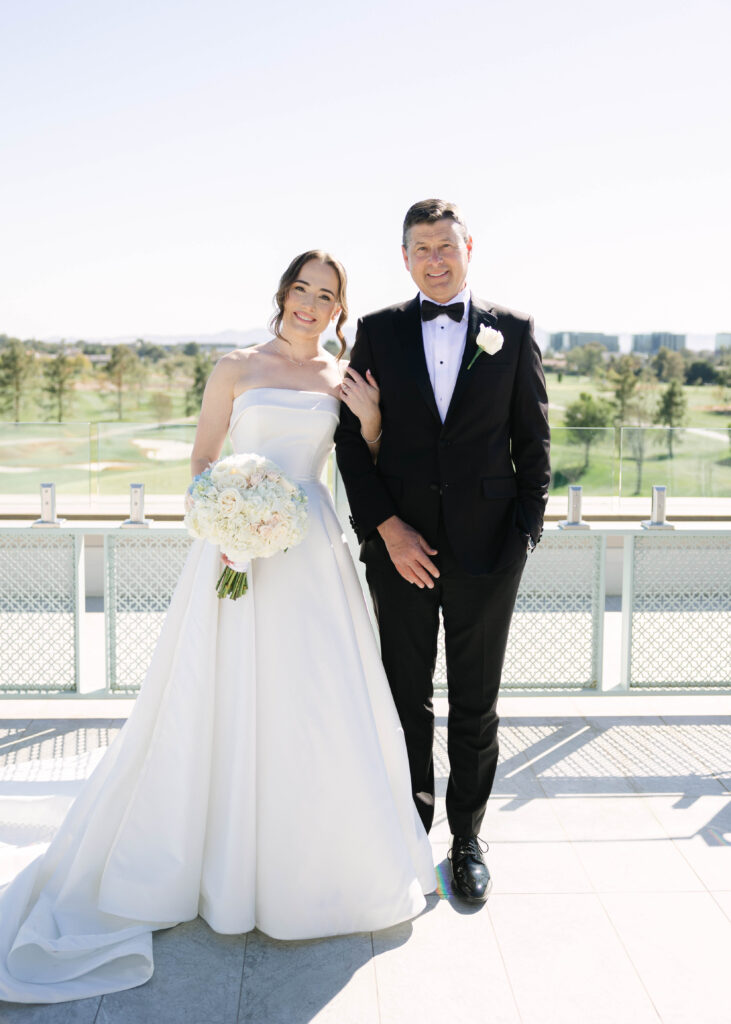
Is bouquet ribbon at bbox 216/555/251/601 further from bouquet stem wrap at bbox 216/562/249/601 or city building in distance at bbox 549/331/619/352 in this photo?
city building in distance at bbox 549/331/619/352

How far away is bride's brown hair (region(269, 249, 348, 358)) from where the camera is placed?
97.0 inches

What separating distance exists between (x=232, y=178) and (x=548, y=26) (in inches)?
650

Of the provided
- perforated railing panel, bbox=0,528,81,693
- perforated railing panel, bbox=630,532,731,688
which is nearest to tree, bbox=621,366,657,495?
perforated railing panel, bbox=630,532,731,688

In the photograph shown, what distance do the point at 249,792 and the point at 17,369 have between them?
67.9ft

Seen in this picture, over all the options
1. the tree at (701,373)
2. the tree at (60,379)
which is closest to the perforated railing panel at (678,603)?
the tree at (60,379)

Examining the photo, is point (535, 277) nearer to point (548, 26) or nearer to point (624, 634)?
point (548, 26)

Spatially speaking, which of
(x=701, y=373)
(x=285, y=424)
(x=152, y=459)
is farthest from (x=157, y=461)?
(x=701, y=373)

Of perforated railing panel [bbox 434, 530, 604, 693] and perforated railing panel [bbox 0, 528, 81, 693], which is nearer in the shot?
perforated railing panel [bbox 0, 528, 81, 693]

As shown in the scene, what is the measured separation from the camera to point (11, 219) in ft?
89.7

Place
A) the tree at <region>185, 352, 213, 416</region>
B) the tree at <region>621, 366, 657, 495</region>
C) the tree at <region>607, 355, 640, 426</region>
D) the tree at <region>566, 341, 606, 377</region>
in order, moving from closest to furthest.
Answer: the tree at <region>185, 352, 213, 416</region> < the tree at <region>566, 341, 606, 377</region> < the tree at <region>621, 366, 657, 495</region> < the tree at <region>607, 355, 640, 426</region>

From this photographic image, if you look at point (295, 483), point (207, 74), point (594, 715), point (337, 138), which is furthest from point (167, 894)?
point (337, 138)

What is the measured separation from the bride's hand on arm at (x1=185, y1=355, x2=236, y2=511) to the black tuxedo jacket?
327 millimetres

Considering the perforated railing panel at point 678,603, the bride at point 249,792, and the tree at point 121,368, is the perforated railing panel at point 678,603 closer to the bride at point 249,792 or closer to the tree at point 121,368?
the bride at point 249,792

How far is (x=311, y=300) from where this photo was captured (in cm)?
247
